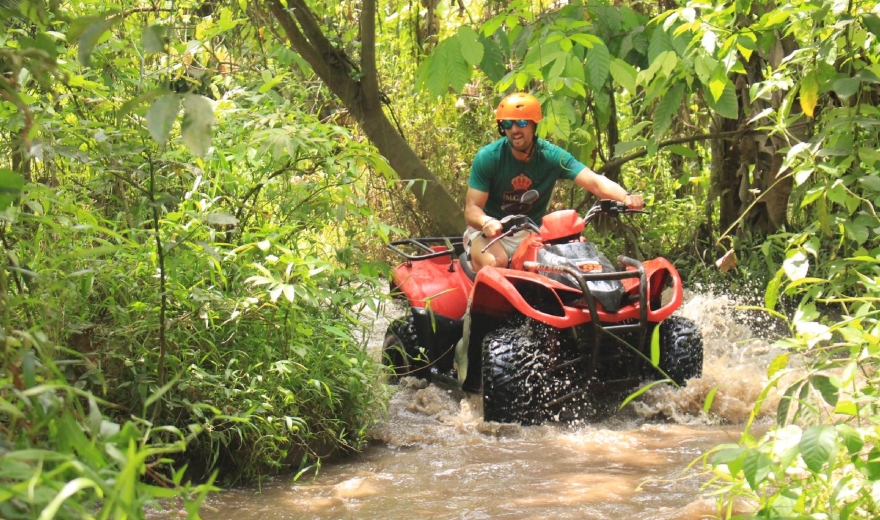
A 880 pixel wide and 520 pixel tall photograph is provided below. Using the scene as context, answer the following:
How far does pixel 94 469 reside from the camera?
1.77m

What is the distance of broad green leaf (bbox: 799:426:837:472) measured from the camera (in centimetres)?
219

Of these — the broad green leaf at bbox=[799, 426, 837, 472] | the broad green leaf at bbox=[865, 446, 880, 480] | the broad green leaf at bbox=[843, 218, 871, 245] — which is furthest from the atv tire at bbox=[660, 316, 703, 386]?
the broad green leaf at bbox=[799, 426, 837, 472]

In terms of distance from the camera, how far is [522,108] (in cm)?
559

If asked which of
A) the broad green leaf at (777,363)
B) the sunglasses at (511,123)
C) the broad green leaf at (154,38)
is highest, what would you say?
the sunglasses at (511,123)

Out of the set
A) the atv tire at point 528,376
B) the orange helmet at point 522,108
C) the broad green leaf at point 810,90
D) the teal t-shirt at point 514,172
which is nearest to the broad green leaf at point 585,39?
the orange helmet at point 522,108

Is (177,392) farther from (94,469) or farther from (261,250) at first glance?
(94,469)

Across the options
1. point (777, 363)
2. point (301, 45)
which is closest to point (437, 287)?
point (301, 45)

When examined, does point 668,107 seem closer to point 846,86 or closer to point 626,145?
point 626,145

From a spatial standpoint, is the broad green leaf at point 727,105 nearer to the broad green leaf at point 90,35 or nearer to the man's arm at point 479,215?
the man's arm at point 479,215

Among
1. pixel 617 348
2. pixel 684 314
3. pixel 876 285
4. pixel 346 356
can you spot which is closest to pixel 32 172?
pixel 346 356

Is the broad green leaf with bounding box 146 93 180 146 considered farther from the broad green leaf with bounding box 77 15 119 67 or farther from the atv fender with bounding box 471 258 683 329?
the atv fender with bounding box 471 258 683 329

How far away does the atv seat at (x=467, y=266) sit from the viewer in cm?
579

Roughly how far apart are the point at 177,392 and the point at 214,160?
1.19 m

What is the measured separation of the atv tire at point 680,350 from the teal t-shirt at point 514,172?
106 centimetres
